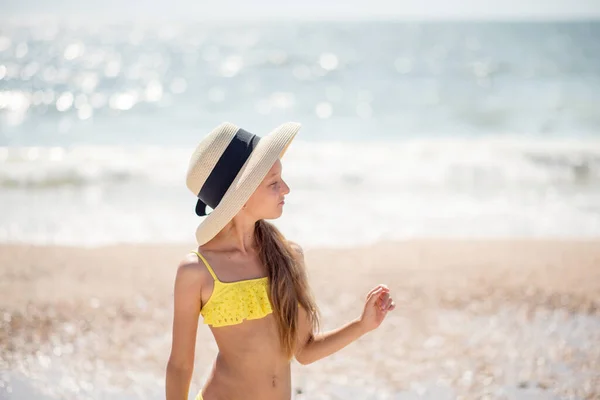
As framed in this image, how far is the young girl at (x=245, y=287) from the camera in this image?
7.92 feet

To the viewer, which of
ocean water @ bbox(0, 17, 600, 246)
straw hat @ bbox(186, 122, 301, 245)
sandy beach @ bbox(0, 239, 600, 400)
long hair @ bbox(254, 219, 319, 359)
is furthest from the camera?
ocean water @ bbox(0, 17, 600, 246)

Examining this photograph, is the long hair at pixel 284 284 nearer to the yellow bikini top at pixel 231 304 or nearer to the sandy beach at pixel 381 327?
the yellow bikini top at pixel 231 304

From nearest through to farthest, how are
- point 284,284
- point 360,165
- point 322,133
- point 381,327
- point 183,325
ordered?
point 183,325
point 284,284
point 381,327
point 360,165
point 322,133

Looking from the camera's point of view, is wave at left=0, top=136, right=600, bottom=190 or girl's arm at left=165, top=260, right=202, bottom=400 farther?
wave at left=0, top=136, right=600, bottom=190

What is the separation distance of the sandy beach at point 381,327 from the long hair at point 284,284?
4.58ft

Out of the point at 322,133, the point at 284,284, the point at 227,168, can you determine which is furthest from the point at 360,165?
the point at 227,168

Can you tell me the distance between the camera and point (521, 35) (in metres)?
44.7

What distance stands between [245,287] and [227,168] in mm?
422

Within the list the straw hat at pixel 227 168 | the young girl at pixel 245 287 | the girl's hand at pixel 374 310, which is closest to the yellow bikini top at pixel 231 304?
the young girl at pixel 245 287

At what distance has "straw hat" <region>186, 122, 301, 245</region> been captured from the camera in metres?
2.40

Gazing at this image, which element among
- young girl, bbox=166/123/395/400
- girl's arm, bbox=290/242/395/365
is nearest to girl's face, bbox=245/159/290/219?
young girl, bbox=166/123/395/400

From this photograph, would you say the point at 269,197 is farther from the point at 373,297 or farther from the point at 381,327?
the point at 381,327

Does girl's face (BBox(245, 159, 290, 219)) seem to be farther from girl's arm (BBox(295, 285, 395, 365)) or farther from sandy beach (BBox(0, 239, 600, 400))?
sandy beach (BBox(0, 239, 600, 400))

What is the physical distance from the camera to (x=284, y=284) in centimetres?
256
